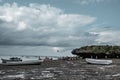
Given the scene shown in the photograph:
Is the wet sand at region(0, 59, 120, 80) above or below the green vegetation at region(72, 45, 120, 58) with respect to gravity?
below

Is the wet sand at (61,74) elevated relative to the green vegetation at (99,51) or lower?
lower

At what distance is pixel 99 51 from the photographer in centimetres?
13450

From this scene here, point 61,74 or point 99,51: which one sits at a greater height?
point 99,51

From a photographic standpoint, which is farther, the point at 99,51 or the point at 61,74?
the point at 99,51

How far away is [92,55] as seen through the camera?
136m

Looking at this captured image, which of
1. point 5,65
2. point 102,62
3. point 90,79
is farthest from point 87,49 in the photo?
point 90,79

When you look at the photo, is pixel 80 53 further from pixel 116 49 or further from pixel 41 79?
pixel 41 79

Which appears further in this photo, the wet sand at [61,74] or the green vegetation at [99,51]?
the green vegetation at [99,51]

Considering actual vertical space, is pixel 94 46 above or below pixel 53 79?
above

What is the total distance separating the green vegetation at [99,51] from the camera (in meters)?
130

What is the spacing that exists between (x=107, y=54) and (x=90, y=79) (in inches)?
3208

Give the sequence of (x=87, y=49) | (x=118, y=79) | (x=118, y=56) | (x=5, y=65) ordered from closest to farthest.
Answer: (x=118, y=79) → (x=5, y=65) → (x=118, y=56) → (x=87, y=49)

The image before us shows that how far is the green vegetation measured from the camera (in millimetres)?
130000

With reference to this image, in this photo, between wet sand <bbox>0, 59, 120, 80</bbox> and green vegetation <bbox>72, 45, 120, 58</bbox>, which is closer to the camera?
wet sand <bbox>0, 59, 120, 80</bbox>
